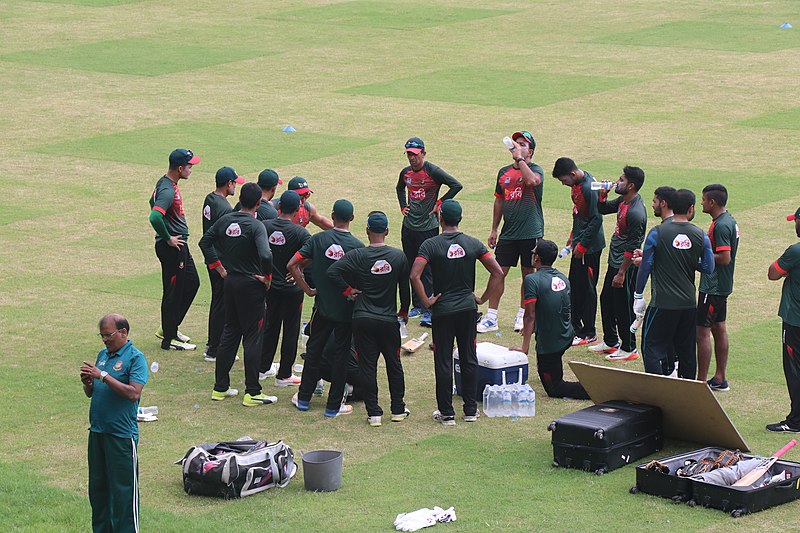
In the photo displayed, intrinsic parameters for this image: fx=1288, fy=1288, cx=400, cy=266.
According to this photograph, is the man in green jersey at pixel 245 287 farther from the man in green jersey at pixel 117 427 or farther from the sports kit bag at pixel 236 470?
the man in green jersey at pixel 117 427

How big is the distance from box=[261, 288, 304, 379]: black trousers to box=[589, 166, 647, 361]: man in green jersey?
3.93 metres

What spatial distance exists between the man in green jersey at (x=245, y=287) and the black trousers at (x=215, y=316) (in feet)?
4.14

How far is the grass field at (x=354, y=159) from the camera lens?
12133 mm

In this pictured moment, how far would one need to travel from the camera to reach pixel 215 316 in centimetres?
1628

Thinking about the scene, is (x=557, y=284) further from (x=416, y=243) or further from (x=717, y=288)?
(x=416, y=243)

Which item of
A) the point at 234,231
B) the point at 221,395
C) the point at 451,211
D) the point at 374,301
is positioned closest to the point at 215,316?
the point at 221,395

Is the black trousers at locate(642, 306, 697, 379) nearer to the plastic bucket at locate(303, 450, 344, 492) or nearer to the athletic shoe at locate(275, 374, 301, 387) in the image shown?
the plastic bucket at locate(303, 450, 344, 492)

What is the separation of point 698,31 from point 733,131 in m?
15.3

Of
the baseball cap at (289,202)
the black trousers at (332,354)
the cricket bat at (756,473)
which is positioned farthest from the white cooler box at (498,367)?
the cricket bat at (756,473)

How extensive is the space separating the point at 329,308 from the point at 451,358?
1.46 metres

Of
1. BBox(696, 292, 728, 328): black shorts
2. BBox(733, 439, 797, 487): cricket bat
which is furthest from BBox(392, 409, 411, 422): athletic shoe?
BBox(733, 439, 797, 487): cricket bat

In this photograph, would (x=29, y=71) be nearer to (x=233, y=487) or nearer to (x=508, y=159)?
(x=508, y=159)

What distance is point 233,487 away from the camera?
11930mm

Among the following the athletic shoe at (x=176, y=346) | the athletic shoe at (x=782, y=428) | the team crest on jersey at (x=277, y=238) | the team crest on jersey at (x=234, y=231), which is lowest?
the athletic shoe at (x=782, y=428)
